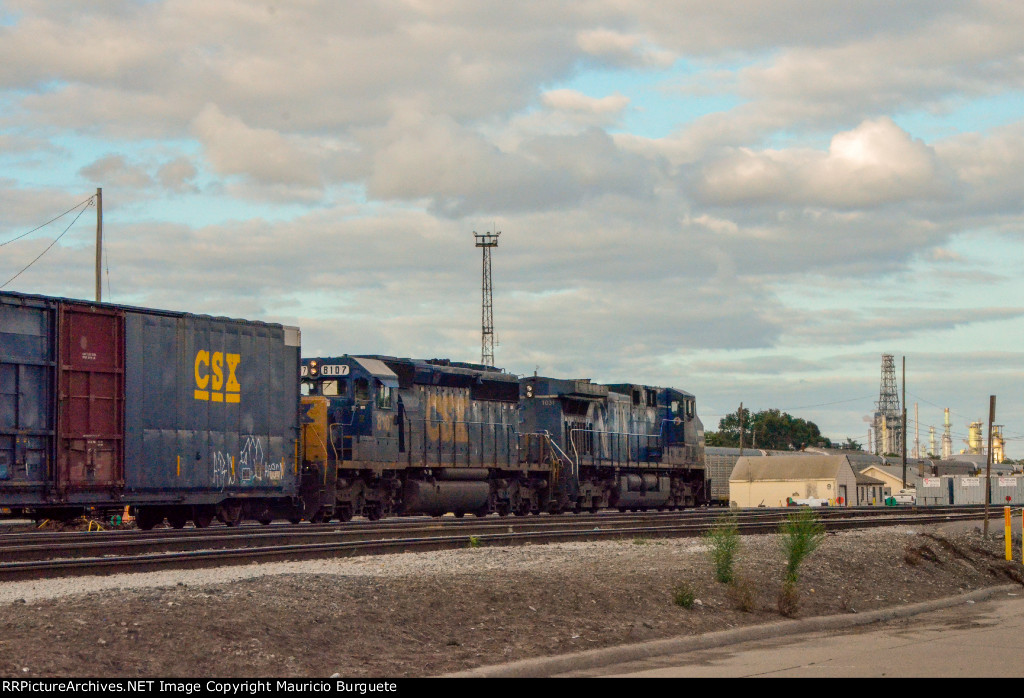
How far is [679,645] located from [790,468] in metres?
74.2

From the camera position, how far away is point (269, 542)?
19000 millimetres

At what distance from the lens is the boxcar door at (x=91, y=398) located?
2047cm

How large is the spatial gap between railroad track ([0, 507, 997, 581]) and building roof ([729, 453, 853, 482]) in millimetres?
54906

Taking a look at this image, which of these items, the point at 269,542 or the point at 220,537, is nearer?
the point at 220,537

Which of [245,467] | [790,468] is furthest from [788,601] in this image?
[790,468]

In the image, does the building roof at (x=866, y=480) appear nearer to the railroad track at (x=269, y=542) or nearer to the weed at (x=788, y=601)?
the railroad track at (x=269, y=542)

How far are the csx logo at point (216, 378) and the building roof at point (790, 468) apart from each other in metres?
60.2

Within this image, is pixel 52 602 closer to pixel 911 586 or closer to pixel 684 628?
pixel 684 628

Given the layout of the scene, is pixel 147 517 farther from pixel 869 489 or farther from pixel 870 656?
pixel 869 489

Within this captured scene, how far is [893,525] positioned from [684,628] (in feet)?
61.3

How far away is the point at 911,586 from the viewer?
1638 centimetres

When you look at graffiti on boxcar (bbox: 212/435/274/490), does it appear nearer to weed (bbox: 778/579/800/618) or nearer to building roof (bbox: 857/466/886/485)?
weed (bbox: 778/579/800/618)

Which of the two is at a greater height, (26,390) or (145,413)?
(26,390)

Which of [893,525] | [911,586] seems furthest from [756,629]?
[893,525]
